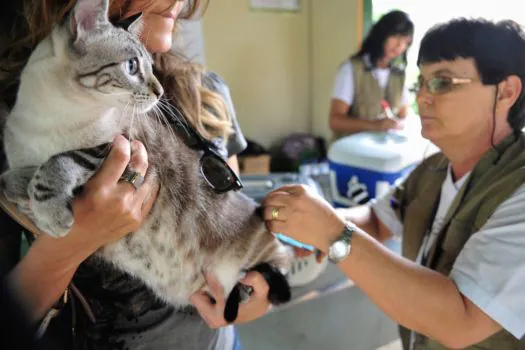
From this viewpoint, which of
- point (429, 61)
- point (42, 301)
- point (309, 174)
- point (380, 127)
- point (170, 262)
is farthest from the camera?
point (309, 174)

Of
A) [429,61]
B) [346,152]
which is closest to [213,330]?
[429,61]

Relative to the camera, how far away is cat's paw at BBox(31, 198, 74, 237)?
1.96ft

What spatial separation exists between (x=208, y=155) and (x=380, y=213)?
0.61 m

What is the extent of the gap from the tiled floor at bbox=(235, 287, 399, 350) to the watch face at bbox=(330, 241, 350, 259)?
0.78 m

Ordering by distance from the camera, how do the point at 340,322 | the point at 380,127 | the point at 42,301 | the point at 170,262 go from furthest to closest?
the point at 380,127
the point at 340,322
the point at 170,262
the point at 42,301

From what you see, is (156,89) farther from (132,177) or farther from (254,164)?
(254,164)

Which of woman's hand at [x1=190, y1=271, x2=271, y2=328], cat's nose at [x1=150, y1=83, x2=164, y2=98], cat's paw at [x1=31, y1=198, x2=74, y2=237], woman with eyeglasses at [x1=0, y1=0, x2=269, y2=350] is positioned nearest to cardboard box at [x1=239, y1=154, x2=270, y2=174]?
woman with eyeglasses at [x1=0, y1=0, x2=269, y2=350]

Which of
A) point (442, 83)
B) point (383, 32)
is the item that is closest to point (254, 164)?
point (383, 32)

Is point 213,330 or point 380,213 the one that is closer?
point 213,330

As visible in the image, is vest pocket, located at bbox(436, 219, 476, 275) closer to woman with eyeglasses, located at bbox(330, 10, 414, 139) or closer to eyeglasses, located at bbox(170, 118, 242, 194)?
eyeglasses, located at bbox(170, 118, 242, 194)

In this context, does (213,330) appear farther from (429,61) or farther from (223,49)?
(223,49)

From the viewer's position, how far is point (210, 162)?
83cm

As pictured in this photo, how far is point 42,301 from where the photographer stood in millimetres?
646

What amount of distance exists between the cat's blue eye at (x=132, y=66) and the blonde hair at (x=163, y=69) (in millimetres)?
111
